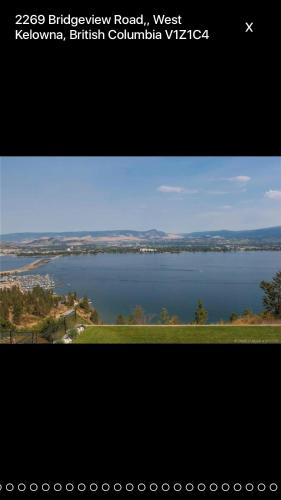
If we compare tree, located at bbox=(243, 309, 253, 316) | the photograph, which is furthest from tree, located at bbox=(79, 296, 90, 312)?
tree, located at bbox=(243, 309, 253, 316)

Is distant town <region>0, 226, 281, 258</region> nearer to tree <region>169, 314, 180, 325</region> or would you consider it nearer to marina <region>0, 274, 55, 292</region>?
marina <region>0, 274, 55, 292</region>

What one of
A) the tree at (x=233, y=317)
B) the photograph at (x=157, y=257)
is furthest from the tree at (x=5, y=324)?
the tree at (x=233, y=317)

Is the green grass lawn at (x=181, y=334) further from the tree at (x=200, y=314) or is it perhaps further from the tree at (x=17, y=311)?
the tree at (x=17, y=311)
